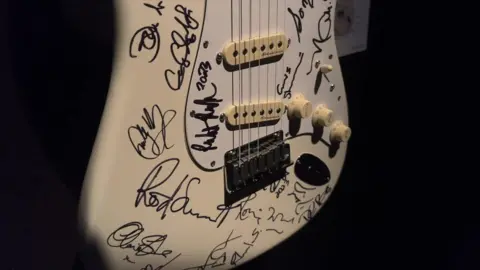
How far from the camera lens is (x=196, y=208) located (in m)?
0.77

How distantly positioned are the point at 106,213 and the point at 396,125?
29.6 inches

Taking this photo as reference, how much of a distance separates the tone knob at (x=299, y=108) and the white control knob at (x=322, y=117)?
30 millimetres

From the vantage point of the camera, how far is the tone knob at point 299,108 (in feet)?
2.75
